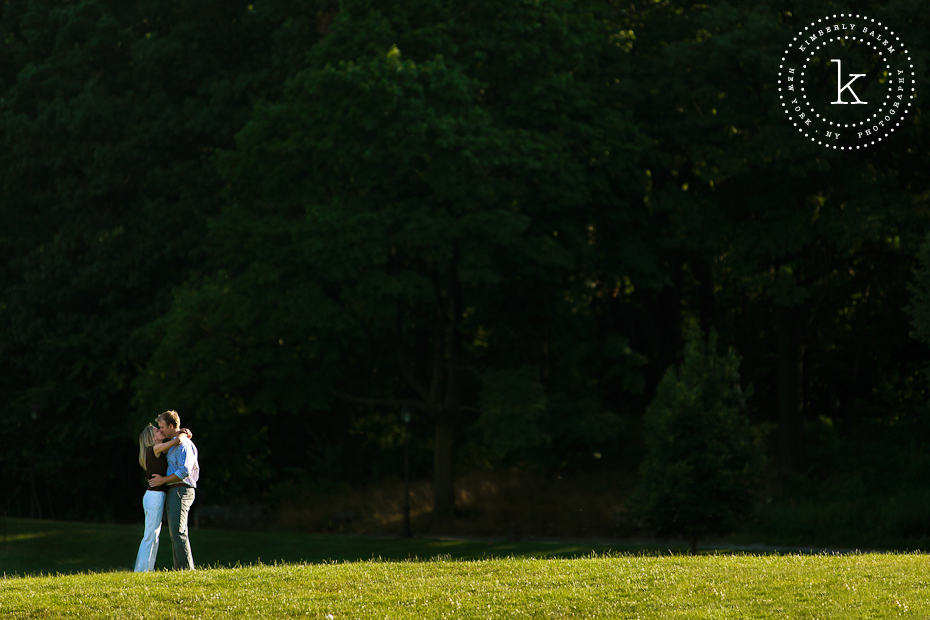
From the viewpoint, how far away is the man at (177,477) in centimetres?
1580

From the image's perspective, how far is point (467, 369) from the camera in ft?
127

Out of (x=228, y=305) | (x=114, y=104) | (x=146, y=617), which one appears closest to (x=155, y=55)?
(x=114, y=104)

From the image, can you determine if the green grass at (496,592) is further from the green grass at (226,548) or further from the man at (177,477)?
the green grass at (226,548)

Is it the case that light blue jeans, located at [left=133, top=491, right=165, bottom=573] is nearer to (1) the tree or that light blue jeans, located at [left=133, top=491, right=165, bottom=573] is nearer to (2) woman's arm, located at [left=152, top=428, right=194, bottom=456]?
(2) woman's arm, located at [left=152, top=428, right=194, bottom=456]

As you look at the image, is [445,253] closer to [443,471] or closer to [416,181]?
[416,181]

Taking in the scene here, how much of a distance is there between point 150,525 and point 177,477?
0.74 m

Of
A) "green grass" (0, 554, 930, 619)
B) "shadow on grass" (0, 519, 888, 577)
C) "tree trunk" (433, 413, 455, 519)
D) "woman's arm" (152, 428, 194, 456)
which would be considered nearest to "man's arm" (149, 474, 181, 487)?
"woman's arm" (152, 428, 194, 456)

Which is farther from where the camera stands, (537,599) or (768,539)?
(768,539)

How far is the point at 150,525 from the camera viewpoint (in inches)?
634

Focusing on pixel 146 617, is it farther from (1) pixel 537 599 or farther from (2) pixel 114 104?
(2) pixel 114 104

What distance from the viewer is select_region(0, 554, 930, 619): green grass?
1273 cm

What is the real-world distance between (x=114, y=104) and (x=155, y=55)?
6.69 feet

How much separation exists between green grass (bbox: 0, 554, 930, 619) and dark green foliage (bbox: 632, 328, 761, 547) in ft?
38.8

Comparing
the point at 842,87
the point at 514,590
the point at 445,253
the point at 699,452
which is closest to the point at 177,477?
the point at 514,590
